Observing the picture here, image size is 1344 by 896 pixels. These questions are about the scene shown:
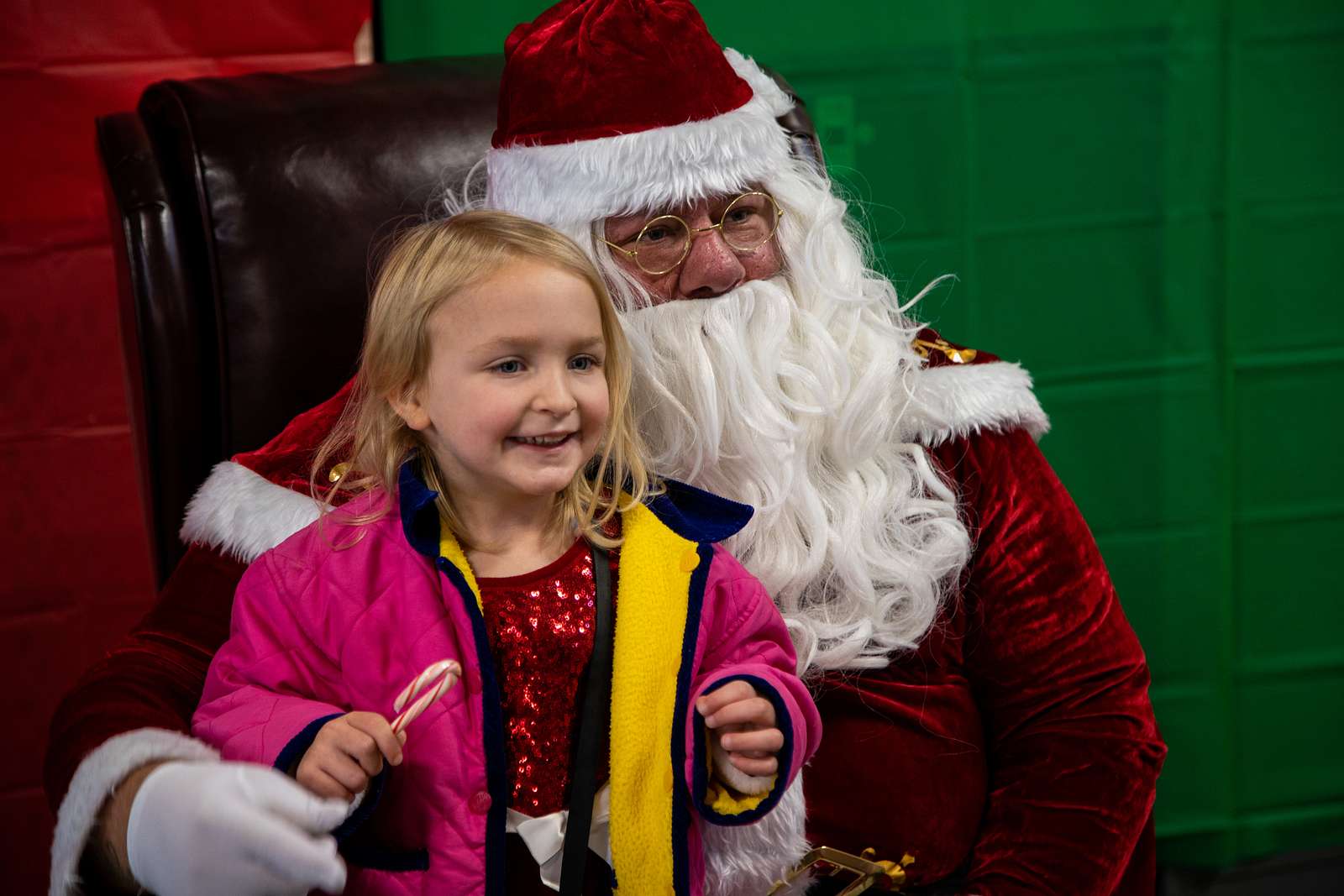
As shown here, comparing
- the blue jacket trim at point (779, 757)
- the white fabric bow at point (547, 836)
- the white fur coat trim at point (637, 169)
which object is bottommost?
the white fabric bow at point (547, 836)

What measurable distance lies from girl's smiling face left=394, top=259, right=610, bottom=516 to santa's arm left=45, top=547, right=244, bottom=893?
1.14ft

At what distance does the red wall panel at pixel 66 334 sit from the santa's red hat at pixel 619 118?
81cm

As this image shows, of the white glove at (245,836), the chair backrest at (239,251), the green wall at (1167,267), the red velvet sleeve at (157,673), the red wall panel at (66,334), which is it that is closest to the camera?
the white glove at (245,836)

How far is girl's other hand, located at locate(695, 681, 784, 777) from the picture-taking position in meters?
1.00

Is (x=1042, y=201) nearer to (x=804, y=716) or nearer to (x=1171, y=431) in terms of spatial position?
(x=1171, y=431)

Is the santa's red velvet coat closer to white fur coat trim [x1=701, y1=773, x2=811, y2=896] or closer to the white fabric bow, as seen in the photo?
white fur coat trim [x1=701, y1=773, x2=811, y2=896]

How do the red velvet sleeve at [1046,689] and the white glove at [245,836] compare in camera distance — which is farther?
the red velvet sleeve at [1046,689]

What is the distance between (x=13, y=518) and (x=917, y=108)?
174cm

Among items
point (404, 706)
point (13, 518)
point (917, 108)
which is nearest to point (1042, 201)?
point (917, 108)

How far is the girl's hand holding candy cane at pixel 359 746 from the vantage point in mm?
926

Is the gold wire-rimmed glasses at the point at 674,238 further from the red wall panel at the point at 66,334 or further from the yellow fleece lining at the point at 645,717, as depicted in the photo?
the red wall panel at the point at 66,334

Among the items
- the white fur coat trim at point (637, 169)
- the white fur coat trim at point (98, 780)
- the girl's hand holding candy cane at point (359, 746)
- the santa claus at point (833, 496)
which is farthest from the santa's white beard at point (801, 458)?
the white fur coat trim at point (98, 780)

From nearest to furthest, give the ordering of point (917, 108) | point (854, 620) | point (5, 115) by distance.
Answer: point (854, 620), point (5, 115), point (917, 108)

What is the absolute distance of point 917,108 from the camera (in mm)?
2236
